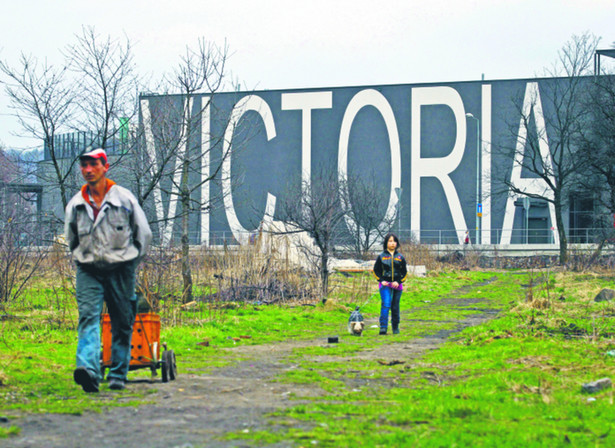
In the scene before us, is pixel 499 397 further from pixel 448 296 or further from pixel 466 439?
pixel 448 296

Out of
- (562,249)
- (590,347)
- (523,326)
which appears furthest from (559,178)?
(590,347)

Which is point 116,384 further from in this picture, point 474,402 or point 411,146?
point 411,146

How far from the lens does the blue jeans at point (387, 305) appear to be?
1315 centimetres

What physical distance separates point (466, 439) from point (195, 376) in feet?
11.6

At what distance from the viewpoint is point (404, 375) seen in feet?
27.0

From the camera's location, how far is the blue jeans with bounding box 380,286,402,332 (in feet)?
43.1

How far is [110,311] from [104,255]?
53cm

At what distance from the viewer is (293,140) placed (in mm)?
55281

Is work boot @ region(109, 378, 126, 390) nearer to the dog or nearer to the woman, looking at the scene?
the dog

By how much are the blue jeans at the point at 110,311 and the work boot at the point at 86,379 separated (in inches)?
4.0

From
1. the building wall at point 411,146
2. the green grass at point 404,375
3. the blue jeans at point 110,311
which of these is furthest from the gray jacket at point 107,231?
the building wall at point 411,146

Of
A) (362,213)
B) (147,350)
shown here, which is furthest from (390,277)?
(362,213)

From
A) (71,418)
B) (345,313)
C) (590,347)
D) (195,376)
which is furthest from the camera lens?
(345,313)

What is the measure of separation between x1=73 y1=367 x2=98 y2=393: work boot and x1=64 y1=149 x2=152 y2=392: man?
4.1 inches
